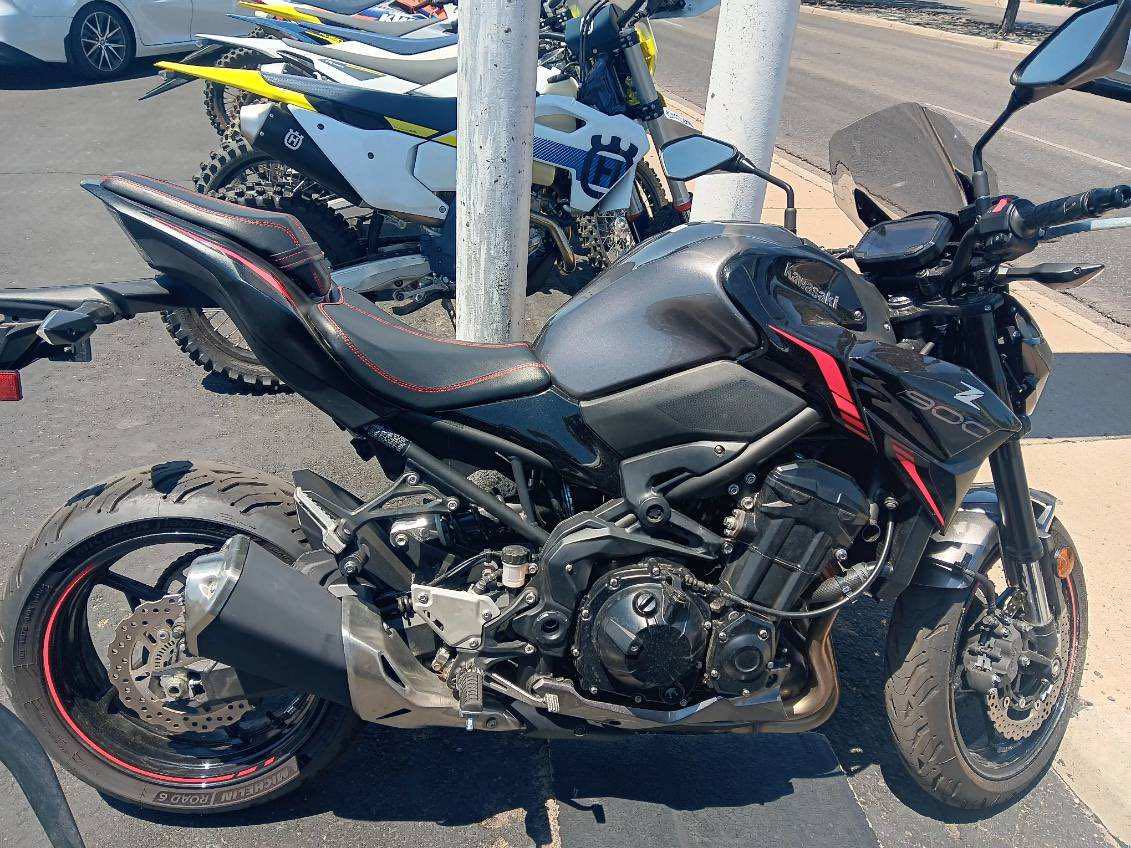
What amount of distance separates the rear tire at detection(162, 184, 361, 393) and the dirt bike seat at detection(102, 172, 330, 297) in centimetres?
244

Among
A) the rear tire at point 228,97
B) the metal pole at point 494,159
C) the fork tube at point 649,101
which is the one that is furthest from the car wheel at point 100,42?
the metal pole at point 494,159

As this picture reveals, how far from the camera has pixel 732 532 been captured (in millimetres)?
2354

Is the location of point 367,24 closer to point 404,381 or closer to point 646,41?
point 646,41

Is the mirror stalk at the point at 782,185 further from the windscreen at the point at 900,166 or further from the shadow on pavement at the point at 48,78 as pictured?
the shadow on pavement at the point at 48,78

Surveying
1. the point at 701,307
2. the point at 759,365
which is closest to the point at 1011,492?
the point at 759,365

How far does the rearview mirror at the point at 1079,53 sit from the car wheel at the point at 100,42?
11250 millimetres

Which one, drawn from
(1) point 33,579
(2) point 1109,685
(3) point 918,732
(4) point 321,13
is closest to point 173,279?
(1) point 33,579

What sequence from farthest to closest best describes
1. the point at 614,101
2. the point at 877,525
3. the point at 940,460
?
the point at 614,101
the point at 877,525
the point at 940,460

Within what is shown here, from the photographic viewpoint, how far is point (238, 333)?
486cm

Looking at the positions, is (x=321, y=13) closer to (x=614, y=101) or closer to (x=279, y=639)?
(x=614, y=101)

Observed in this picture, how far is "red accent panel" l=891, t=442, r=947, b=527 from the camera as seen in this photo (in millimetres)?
2266

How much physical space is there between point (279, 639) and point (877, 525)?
4.77ft

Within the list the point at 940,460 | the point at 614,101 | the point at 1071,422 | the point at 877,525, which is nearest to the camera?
the point at 940,460

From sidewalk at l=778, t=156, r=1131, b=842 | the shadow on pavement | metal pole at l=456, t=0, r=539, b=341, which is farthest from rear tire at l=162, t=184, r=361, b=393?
the shadow on pavement
